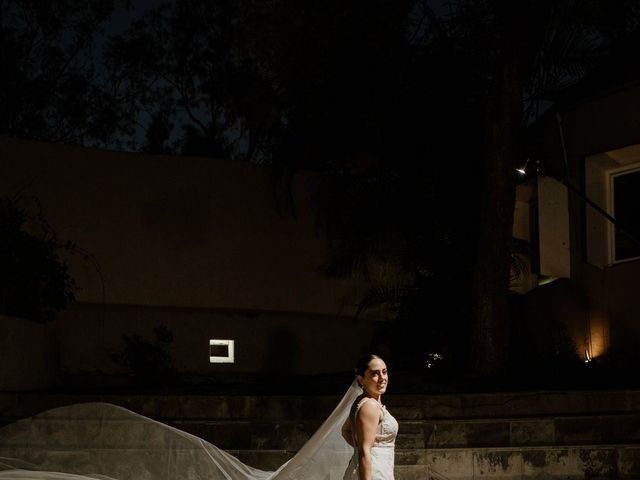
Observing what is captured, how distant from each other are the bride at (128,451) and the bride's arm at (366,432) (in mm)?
829

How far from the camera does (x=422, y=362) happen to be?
1492cm

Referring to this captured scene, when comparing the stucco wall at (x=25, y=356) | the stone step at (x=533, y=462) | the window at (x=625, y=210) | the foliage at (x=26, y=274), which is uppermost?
the window at (x=625, y=210)

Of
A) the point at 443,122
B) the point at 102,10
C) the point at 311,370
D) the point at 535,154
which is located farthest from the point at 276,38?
the point at 102,10

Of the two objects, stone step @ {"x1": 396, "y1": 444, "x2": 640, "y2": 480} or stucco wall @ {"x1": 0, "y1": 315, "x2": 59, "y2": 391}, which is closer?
stone step @ {"x1": 396, "y1": 444, "x2": 640, "y2": 480}

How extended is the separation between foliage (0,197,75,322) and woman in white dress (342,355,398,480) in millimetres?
6834

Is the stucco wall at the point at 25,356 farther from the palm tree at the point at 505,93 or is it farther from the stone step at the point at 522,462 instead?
the palm tree at the point at 505,93

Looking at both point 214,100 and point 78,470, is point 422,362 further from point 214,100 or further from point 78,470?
point 214,100

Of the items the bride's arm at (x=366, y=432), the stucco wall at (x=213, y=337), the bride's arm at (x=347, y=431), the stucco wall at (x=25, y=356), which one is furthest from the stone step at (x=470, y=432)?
the stucco wall at (x=213, y=337)

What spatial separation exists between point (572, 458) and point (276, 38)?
8371 mm

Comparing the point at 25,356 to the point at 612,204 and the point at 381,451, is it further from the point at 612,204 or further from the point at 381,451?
the point at 612,204

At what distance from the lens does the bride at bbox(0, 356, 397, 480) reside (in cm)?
716

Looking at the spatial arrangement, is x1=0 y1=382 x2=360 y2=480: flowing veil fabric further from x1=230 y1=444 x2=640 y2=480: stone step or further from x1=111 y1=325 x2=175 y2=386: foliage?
x1=111 y1=325 x2=175 y2=386: foliage

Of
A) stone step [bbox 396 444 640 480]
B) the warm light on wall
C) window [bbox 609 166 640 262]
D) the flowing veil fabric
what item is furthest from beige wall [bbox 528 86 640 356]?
the flowing veil fabric

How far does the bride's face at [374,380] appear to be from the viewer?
20.4ft
